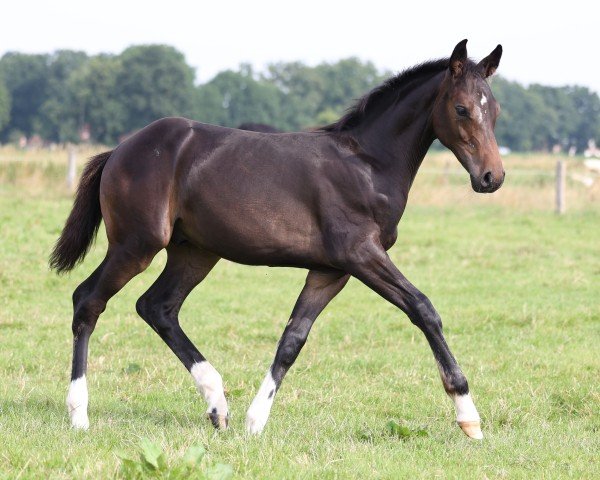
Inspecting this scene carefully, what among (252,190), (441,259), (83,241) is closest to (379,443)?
(252,190)

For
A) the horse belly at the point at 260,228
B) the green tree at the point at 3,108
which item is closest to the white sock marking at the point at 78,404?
the horse belly at the point at 260,228

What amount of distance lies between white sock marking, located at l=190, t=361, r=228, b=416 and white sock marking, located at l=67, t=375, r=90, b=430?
2.17 ft

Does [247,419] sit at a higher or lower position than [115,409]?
higher

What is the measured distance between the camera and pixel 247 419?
16.8ft

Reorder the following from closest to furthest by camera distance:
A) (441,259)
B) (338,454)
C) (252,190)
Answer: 1. (338,454)
2. (252,190)
3. (441,259)

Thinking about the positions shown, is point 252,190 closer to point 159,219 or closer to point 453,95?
point 159,219

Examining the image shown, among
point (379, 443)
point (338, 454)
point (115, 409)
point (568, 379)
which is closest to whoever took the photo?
point (338, 454)

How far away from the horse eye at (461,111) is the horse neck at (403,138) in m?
0.27

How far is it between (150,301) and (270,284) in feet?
19.2

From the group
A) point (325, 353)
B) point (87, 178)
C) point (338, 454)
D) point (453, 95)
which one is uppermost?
point (453, 95)

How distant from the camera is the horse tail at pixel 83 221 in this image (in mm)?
5941

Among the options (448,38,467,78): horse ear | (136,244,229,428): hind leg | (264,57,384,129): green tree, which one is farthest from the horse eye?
(264,57,384,129): green tree

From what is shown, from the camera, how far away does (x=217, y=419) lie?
17.6ft

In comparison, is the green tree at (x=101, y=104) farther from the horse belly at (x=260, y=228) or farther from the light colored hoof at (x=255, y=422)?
the light colored hoof at (x=255, y=422)
